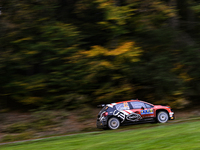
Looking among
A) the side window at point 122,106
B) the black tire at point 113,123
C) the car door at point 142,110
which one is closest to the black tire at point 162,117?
the car door at point 142,110

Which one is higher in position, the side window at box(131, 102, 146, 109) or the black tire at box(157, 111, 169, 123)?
the side window at box(131, 102, 146, 109)

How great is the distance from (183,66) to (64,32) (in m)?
→ 8.51

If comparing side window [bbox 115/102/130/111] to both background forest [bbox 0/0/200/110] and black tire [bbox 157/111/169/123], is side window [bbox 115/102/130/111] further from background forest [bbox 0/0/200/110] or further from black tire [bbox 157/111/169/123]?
background forest [bbox 0/0/200/110]

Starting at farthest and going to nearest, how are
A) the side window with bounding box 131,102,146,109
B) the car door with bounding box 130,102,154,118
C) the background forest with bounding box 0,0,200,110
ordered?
the background forest with bounding box 0,0,200,110, the side window with bounding box 131,102,146,109, the car door with bounding box 130,102,154,118

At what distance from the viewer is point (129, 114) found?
1420 cm

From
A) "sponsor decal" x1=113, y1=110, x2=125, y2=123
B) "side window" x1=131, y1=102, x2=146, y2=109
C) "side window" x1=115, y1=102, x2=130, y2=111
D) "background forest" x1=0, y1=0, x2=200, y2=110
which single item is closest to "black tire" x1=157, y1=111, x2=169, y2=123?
"side window" x1=131, y1=102, x2=146, y2=109

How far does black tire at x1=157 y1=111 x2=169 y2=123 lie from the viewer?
14.7 metres

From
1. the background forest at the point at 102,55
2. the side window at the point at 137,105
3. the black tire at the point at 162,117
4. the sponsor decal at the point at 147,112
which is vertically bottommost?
the black tire at the point at 162,117

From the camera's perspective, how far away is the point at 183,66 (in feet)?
61.2

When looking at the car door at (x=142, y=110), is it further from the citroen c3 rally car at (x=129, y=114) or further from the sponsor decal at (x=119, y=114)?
the sponsor decal at (x=119, y=114)

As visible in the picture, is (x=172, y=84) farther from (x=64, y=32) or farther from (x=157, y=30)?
(x=64, y=32)

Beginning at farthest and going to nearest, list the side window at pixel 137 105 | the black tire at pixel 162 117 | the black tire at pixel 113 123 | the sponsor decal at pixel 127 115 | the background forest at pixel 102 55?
the background forest at pixel 102 55, the black tire at pixel 162 117, the side window at pixel 137 105, the sponsor decal at pixel 127 115, the black tire at pixel 113 123

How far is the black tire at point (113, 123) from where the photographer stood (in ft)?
46.0

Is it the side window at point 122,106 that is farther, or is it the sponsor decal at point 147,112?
the sponsor decal at point 147,112
